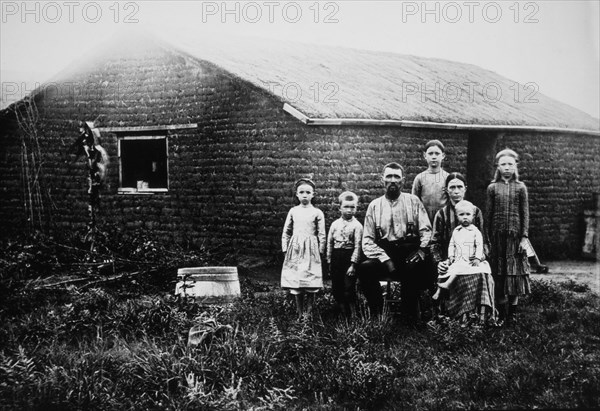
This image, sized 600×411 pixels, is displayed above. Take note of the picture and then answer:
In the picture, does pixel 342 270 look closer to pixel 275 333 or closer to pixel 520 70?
pixel 275 333

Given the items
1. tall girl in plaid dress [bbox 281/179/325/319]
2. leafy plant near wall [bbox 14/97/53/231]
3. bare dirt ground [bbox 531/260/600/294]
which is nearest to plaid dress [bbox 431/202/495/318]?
tall girl in plaid dress [bbox 281/179/325/319]

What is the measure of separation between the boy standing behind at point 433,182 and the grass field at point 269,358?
125cm

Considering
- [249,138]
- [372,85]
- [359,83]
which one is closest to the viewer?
[249,138]

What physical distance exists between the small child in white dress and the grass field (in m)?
0.52

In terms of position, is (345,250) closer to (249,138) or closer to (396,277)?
(396,277)

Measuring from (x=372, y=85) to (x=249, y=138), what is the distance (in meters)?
2.49

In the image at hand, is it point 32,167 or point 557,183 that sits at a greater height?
point 32,167

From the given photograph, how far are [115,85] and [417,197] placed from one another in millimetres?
6009

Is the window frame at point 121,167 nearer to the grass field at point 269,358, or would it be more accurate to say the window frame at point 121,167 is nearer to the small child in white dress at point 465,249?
the grass field at point 269,358

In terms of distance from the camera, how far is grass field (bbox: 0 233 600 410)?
425 cm

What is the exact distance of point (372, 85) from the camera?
394 inches

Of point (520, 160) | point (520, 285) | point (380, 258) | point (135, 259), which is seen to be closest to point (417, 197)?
point (380, 258)

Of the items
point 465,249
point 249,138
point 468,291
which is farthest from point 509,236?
point 249,138

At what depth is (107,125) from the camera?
1009 centimetres
